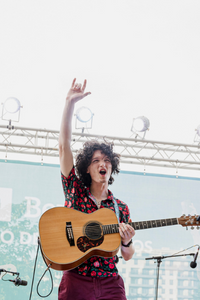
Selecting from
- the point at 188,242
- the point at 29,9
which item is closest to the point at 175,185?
the point at 188,242

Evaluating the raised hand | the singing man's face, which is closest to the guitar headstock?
the singing man's face

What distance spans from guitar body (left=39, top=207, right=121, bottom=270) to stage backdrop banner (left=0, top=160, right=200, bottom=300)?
342 centimetres

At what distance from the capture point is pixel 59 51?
20.8 ft

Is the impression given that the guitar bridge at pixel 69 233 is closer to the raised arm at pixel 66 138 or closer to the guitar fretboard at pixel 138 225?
the guitar fretboard at pixel 138 225

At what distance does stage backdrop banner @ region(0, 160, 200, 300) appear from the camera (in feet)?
17.4

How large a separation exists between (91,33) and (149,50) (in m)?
1.28

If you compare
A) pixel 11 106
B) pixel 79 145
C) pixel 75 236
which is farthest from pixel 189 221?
pixel 11 106

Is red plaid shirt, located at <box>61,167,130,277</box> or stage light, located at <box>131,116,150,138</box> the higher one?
stage light, located at <box>131,116,150,138</box>

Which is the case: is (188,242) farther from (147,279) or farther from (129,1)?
(129,1)

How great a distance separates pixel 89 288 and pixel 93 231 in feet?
1.28

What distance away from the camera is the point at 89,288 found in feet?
6.84

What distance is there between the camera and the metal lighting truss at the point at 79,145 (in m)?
5.68

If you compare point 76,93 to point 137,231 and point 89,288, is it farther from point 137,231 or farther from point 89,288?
point 137,231

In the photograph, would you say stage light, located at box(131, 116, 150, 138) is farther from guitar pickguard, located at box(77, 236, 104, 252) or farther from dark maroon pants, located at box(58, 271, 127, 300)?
dark maroon pants, located at box(58, 271, 127, 300)
